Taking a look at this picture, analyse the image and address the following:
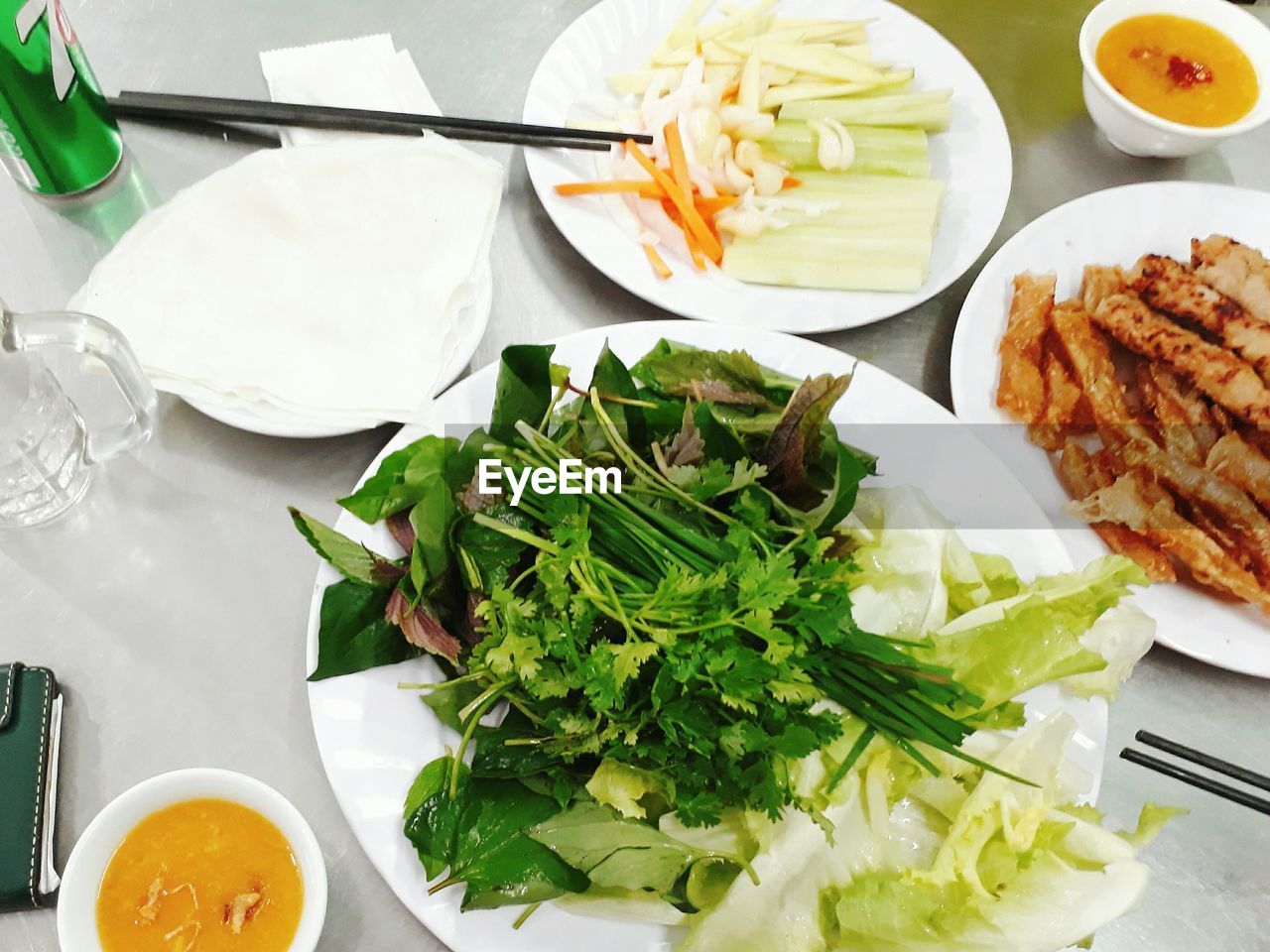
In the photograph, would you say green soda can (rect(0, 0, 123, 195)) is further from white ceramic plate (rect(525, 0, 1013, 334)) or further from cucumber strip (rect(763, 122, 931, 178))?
cucumber strip (rect(763, 122, 931, 178))

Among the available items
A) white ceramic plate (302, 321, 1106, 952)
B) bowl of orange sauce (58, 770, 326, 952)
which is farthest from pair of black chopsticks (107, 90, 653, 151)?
bowl of orange sauce (58, 770, 326, 952)

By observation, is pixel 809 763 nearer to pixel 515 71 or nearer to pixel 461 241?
pixel 461 241

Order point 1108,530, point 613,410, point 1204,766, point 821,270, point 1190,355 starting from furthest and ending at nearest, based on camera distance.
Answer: point 821,270
point 1190,355
point 1108,530
point 613,410
point 1204,766

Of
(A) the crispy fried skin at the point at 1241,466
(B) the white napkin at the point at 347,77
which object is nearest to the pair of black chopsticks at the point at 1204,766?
(A) the crispy fried skin at the point at 1241,466

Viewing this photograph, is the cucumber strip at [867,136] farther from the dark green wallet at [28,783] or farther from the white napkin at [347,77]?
the dark green wallet at [28,783]

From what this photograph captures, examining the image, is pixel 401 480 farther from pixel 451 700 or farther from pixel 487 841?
pixel 487 841

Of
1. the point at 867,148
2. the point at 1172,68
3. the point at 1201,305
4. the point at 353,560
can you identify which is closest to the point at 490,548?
the point at 353,560
